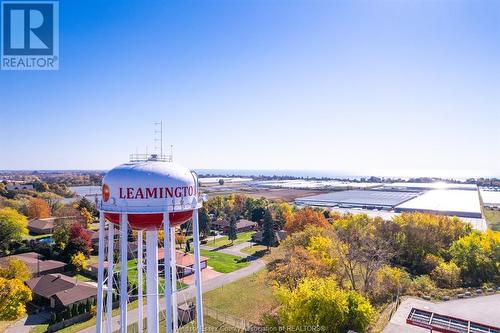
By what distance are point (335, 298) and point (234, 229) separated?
39.8 m

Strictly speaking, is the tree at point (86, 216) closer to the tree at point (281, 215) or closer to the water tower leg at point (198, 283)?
the tree at point (281, 215)

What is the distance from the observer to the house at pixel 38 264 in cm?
4125

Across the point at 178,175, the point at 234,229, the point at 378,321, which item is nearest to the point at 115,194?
the point at 178,175

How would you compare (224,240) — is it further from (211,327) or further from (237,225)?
(211,327)

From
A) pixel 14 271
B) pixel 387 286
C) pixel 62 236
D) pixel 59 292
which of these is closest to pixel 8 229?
pixel 62 236

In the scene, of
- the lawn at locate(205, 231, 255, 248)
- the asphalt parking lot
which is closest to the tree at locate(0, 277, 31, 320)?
the asphalt parking lot

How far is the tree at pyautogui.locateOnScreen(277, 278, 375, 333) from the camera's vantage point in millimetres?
23875

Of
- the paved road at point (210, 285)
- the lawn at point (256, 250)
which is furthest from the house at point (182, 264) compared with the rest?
the lawn at point (256, 250)

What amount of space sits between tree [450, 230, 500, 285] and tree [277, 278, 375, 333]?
20911mm

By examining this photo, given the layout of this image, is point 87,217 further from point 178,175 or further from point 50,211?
point 178,175

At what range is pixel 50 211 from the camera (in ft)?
260

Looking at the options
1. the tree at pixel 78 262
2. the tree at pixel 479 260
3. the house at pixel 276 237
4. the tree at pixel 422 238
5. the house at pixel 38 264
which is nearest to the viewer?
the tree at pixel 479 260

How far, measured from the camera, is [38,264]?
42281mm

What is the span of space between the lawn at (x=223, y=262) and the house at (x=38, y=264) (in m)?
19.5
